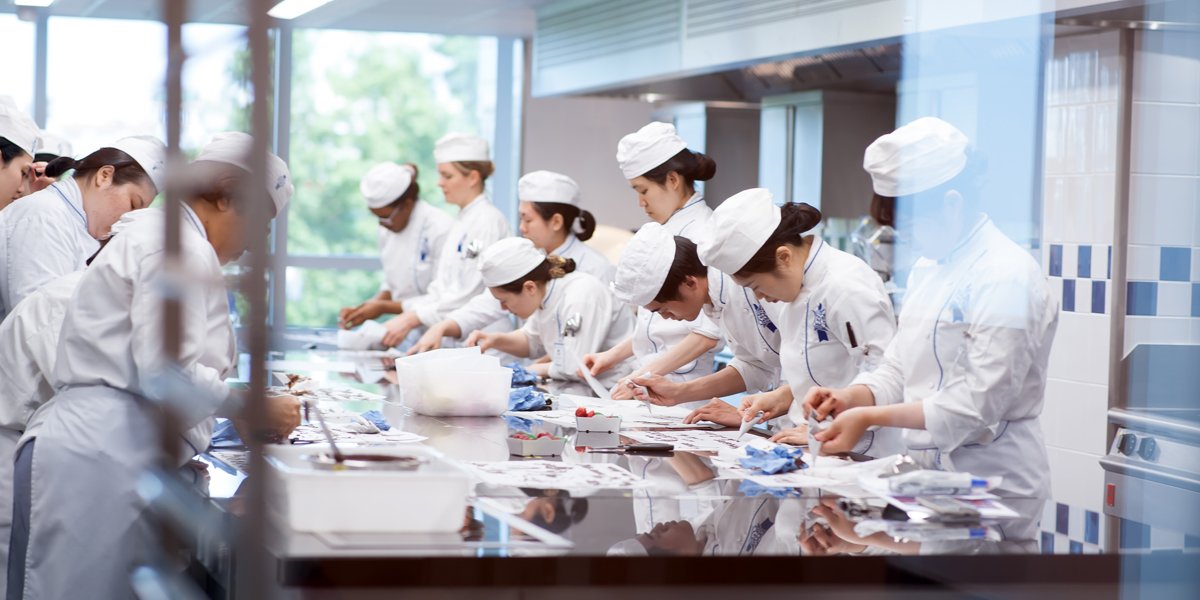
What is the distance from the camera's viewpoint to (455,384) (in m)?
3.12

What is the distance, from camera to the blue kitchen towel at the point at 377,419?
2.78 meters

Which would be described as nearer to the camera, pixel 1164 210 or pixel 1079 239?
pixel 1164 210

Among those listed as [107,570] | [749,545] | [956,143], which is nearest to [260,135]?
[749,545]

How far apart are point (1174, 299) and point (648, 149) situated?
1591mm

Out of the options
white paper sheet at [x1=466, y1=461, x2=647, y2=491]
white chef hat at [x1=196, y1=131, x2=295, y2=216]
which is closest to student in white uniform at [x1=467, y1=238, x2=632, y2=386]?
white paper sheet at [x1=466, y1=461, x2=647, y2=491]

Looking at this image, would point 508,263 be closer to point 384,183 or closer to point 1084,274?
point 1084,274

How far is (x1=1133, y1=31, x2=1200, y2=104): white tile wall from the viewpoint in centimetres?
265

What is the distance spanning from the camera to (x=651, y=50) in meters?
5.61

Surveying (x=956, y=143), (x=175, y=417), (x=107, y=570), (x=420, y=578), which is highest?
(x=956, y=143)

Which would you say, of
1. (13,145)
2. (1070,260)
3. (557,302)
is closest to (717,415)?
(557,302)

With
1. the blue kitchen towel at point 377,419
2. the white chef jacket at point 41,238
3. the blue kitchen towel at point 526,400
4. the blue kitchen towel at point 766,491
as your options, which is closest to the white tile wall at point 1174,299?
the blue kitchen towel at point 766,491

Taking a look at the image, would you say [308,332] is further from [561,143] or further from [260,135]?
[260,135]

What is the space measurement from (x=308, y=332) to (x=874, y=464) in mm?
4119

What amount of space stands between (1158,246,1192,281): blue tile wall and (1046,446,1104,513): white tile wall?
0.64 meters
